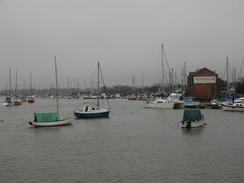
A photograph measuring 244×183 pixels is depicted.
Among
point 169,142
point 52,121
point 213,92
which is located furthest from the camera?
point 213,92

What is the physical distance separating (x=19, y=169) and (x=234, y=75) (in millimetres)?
115326

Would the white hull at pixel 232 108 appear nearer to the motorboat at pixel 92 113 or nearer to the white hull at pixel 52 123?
the motorboat at pixel 92 113

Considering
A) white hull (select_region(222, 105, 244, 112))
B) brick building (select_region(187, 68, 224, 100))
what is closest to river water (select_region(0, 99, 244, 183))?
white hull (select_region(222, 105, 244, 112))

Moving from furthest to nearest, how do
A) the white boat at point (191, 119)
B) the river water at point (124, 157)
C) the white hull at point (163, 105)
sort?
the white hull at point (163, 105)
the white boat at point (191, 119)
the river water at point (124, 157)

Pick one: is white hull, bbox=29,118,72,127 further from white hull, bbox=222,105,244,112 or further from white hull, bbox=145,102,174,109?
white hull, bbox=145,102,174,109

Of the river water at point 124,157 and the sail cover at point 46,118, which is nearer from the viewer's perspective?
the river water at point 124,157

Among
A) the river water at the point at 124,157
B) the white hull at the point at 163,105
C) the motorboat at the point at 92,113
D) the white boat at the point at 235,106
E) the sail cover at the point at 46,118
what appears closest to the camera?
the river water at the point at 124,157

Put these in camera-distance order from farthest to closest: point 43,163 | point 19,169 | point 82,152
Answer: point 82,152 → point 43,163 → point 19,169

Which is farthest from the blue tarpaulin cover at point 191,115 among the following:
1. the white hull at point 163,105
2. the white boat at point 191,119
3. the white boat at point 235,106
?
the white hull at point 163,105

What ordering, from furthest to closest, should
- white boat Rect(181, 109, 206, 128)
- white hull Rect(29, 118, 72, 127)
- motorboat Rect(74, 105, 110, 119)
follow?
motorboat Rect(74, 105, 110, 119), white hull Rect(29, 118, 72, 127), white boat Rect(181, 109, 206, 128)

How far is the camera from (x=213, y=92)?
412 ft

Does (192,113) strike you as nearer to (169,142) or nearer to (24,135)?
(169,142)

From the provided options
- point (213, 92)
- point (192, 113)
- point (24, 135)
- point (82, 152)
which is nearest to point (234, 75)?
point (213, 92)

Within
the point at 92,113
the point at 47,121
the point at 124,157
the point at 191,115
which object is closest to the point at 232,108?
the point at 92,113
